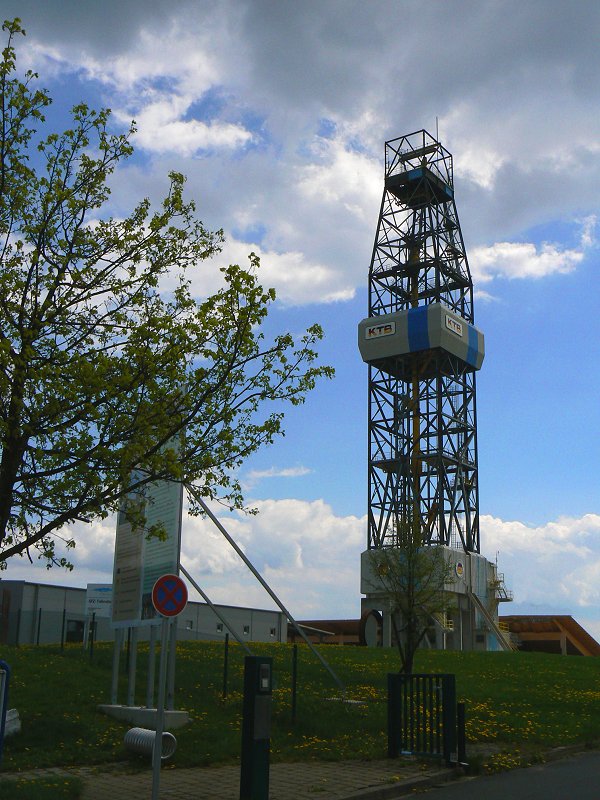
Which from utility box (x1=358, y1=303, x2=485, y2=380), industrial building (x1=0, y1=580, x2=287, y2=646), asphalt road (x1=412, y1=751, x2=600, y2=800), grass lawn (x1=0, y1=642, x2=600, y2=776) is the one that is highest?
utility box (x1=358, y1=303, x2=485, y2=380)

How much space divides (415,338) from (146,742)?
51691 mm

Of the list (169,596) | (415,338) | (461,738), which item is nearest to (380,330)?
(415,338)

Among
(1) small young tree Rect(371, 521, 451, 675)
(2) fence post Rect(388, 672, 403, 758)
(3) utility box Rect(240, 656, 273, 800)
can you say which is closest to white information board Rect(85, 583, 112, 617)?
(1) small young tree Rect(371, 521, 451, 675)

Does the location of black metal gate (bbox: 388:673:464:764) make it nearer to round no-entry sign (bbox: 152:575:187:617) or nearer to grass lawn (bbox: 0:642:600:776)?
grass lawn (bbox: 0:642:600:776)

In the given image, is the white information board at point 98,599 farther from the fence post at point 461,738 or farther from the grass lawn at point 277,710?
the fence post at point 461,738

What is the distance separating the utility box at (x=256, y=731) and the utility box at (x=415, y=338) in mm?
51752

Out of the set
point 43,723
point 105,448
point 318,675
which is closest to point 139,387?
point 105,448

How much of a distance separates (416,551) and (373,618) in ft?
112

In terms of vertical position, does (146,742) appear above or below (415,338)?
below

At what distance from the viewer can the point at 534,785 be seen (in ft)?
43.9

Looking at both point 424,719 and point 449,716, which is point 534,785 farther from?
point 424,719

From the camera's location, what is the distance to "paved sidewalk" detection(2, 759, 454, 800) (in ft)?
39.1

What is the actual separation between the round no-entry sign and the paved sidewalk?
2537 mm

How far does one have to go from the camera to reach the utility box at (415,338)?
62.8 m
